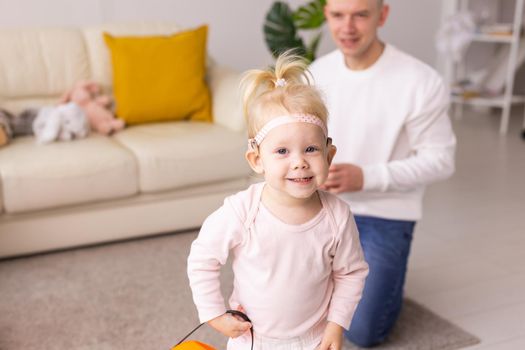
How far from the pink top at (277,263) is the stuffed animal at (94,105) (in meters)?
1.95

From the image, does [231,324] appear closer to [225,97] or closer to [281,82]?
[281,82]

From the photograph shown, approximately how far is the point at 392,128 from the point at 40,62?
196cm

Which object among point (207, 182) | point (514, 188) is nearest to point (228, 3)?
point (207, 182)

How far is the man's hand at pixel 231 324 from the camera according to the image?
1.35 m

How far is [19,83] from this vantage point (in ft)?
10.6

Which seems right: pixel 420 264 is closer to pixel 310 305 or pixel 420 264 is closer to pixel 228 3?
pixel 310 305

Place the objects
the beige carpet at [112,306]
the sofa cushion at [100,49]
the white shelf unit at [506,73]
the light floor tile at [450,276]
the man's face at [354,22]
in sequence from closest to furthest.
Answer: the man's face at [354,22]
the beige carpet at [112,306]
the light floor tile at [450,276]
the sofa cushion at [100,49]
the white shelf unit at [506,73]

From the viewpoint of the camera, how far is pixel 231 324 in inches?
53.3

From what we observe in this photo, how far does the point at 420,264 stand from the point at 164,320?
1.08 m

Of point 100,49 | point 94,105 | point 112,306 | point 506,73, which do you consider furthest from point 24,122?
point 506,73

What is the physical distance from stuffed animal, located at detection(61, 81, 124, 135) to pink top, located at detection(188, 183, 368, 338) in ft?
6.41

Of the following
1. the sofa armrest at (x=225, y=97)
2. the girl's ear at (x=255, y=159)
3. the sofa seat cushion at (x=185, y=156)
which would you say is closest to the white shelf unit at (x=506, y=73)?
the sofa armrest at (x=225, y=97)

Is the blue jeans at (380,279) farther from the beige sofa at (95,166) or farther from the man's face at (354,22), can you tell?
the beige sofa at (95,166)

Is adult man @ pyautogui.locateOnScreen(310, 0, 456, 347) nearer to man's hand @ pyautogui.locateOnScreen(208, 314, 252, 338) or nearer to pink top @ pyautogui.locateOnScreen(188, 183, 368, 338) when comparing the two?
pink top @ pyautogui.locateOnScreen(188, 183, 368, 338)
